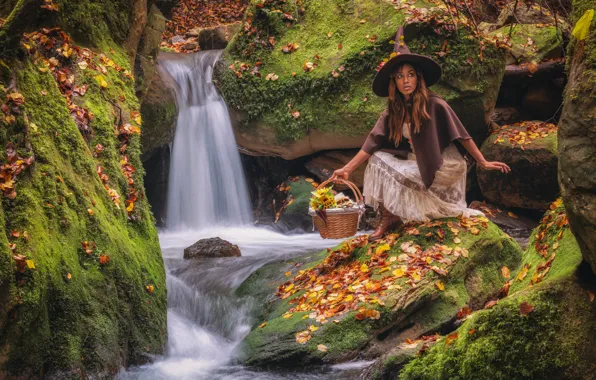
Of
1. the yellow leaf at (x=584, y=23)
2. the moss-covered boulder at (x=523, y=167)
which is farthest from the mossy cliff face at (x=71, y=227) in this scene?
the moss-covered boulder at (x=523, y=167)

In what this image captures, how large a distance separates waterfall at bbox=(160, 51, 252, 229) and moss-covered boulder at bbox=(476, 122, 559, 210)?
471cm

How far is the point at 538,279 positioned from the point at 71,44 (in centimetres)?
550

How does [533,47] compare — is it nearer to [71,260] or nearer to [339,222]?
[339,222]

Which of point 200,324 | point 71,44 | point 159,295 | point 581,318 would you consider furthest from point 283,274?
point 581,318

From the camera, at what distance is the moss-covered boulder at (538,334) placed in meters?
3.30

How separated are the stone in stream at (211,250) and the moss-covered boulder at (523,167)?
5.26m

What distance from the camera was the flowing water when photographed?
226 inches

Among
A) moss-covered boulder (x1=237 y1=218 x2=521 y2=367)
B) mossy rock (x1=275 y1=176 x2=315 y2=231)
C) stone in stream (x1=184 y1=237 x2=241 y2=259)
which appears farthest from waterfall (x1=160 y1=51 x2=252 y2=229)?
moss-covered boulder (x1=237 y1=218 x2=521 y2=367)

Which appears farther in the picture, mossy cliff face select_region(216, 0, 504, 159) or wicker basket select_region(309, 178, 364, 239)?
mossy cliff face select_region(216, 0, 504, 159)

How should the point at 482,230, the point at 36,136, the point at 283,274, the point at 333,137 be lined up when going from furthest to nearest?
the point at 333,137
the point at 283,274
the point at 482,230
the point at 36,136

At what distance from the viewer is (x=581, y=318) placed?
3336 mm

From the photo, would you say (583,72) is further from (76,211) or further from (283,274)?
(283,274)

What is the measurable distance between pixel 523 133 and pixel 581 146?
9.51 metres

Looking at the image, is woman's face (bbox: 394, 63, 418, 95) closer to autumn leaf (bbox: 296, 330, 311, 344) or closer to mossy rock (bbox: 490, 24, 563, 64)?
autumn leaf (bbox: 296, 330, 311, 344)
